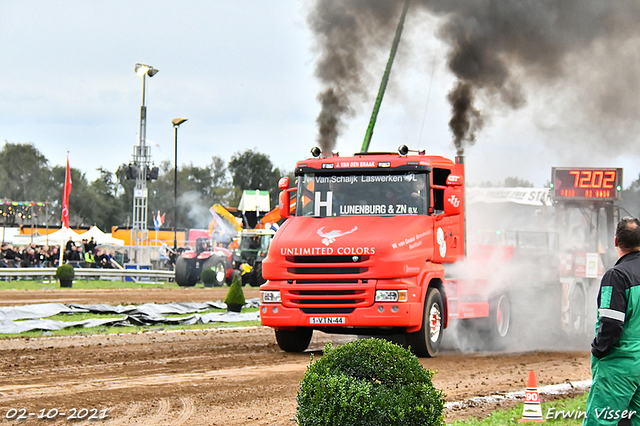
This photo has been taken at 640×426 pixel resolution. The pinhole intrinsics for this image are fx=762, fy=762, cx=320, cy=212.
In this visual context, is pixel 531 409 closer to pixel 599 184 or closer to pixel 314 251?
→ pixel 314 251

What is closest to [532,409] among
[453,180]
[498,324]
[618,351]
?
[618,351]

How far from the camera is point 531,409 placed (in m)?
7.34

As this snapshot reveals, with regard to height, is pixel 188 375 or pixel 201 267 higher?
pixel 201 267

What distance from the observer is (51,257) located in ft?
127

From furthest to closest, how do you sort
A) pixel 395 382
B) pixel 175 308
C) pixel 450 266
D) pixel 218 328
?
pixel 175 308 → pixel 218 328 → pixel 450 266 → pixel 395 382

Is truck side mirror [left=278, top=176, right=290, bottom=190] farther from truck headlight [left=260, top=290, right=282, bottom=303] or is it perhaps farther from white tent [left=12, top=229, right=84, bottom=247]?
white tent [left=12, top=229, right=84, bottom=247]

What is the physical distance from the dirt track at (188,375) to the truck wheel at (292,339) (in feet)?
0.57

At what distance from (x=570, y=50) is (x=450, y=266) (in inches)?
297

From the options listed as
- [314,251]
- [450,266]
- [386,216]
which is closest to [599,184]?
[450,266]

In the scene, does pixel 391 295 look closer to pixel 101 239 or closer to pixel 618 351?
pixel 618 351

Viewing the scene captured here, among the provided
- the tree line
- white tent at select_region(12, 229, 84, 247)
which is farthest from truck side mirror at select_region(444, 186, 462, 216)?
the tree line

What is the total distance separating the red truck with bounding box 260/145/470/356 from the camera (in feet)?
36.6

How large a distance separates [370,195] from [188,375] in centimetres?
408

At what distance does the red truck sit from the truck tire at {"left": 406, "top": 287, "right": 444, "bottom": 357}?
2cm
